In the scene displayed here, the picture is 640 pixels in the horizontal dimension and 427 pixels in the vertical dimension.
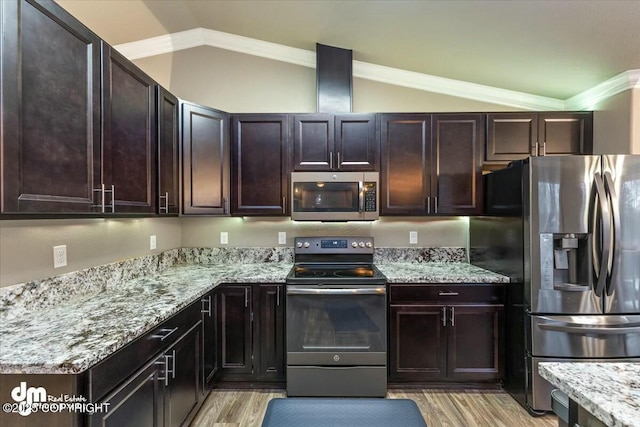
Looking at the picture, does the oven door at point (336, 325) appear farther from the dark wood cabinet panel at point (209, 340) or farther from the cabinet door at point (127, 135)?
the cabinet door at point (127, 135)

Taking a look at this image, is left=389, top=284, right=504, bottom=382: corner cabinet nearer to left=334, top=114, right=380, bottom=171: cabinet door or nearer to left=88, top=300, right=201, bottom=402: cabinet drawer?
left=334, top=114, right=380, bottom=171: cabinet door

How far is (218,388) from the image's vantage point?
2.60 metres

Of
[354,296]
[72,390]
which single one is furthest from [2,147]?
[354,296]

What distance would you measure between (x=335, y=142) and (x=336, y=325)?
1578 millimetres

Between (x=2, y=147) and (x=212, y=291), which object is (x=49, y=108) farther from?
(x=212, y=291)

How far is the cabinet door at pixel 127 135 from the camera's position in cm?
165

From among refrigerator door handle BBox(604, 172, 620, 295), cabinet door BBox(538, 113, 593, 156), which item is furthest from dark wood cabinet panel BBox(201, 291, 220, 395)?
cabinet door BBox(538, 113, 593, 156)

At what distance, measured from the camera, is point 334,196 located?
110 inches

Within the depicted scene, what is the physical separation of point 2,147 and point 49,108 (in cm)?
28

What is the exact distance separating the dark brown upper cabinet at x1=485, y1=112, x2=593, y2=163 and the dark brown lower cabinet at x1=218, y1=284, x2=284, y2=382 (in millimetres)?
2306

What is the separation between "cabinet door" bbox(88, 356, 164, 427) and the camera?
1.21m

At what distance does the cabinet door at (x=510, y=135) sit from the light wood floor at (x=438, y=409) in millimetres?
2008

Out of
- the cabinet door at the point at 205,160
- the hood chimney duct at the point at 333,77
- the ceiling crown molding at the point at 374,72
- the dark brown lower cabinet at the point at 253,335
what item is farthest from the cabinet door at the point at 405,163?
the cabinet door at the point at 205,160

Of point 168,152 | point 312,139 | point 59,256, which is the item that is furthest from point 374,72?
point 59,256
